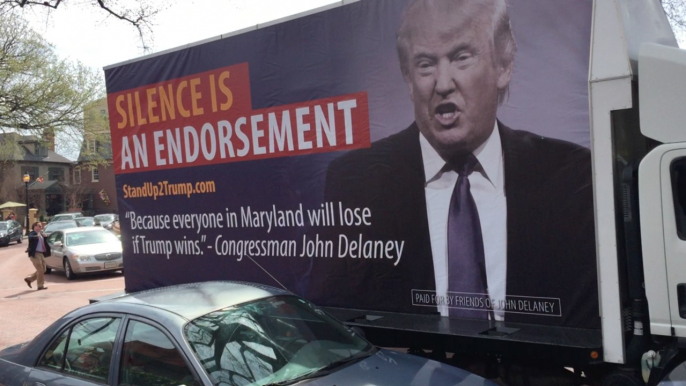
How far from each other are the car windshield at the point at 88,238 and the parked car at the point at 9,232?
75.6 ft

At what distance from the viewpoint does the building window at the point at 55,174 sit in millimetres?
70062

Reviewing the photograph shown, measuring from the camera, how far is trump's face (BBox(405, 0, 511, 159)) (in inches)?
194

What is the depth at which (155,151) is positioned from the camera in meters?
7.60

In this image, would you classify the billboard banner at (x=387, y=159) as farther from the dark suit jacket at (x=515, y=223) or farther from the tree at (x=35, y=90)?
the tree at (x=35, y=90)

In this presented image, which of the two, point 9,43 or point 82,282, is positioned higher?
point 9,43

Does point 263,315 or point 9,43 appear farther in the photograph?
point 9,43

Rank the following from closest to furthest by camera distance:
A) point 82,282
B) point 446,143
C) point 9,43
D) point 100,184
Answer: point 446,143, point 82,282, point 9,43, point 100,184

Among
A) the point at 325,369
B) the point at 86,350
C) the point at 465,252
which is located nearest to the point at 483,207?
the point at 465,252

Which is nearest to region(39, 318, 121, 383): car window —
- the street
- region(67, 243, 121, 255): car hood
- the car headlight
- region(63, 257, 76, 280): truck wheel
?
the street

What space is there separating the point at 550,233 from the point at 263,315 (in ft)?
7.21

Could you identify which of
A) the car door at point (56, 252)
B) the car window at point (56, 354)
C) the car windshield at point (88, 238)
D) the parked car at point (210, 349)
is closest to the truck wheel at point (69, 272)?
the car door at point (56, 252)

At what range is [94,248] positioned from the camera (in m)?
19.1

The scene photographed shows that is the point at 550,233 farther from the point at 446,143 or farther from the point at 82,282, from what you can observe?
the point at 82,282

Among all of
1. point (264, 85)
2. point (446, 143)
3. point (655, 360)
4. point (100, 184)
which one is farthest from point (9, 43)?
point (100, 184)
